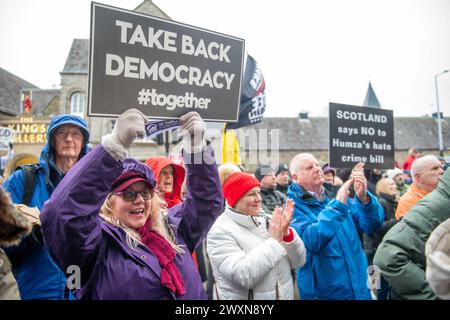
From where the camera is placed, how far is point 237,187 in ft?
10.4

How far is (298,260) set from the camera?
308cm

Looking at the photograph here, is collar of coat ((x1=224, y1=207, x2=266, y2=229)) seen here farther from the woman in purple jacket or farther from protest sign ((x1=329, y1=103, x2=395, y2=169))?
protest sign ((x1=329, y1=103, x2=395, y2=169))

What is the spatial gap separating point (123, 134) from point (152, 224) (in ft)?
2.19

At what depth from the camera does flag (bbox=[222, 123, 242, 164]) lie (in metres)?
7.23

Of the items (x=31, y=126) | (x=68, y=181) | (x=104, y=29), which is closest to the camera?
(x=68, y=181)

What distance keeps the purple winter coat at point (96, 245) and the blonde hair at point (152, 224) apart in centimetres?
4

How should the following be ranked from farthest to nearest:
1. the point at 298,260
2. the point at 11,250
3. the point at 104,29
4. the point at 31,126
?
1. the point at 31,126
2. the point at 298,260
3. the point at 11,250
4. the point at 104,29

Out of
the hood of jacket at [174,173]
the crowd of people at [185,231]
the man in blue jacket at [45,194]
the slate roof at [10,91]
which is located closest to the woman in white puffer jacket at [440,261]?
the crowd of people at [185,231]

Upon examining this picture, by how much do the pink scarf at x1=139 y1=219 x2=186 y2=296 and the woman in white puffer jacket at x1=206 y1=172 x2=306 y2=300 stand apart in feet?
2.82

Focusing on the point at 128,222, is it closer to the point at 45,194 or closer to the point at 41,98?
the point at 45,194

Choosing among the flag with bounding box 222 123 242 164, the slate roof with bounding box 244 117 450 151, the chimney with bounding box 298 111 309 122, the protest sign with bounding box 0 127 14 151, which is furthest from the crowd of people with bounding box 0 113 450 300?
the chimney with bounding box 298 111 309 122
